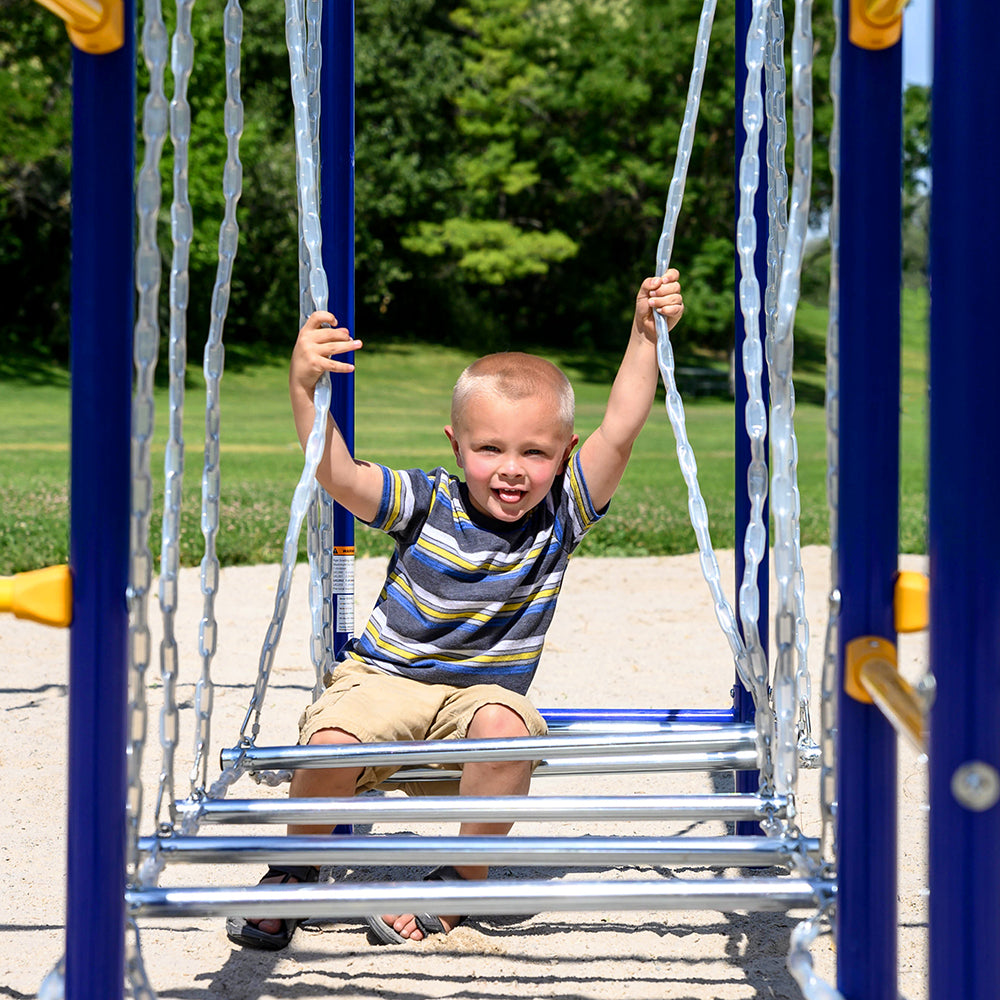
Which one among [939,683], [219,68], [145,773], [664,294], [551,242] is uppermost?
[219,68]

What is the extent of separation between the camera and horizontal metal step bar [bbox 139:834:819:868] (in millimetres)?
1614

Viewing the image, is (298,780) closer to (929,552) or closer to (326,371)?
(326,371)

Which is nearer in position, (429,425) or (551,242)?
(429,425)

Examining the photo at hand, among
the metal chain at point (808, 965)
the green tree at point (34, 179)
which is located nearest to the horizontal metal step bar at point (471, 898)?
the metal chain at point (808, 965)

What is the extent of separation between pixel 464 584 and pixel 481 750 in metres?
0.52

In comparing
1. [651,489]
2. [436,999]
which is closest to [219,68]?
[651,489]

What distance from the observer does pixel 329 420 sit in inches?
96.1

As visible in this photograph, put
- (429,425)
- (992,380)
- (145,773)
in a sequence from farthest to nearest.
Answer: (429,425) → (145,773) → (992,380)

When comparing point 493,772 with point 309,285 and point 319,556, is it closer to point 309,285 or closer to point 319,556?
point 319,556

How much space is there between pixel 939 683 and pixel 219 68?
80.5 feet

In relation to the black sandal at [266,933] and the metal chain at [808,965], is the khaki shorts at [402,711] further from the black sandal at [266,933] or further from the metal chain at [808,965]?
the metal chain at [808,965]

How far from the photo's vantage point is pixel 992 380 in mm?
1032

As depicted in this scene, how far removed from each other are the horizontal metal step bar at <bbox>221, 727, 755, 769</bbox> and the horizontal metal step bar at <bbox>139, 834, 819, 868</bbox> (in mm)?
345

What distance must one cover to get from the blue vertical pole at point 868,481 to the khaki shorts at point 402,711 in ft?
3.37
